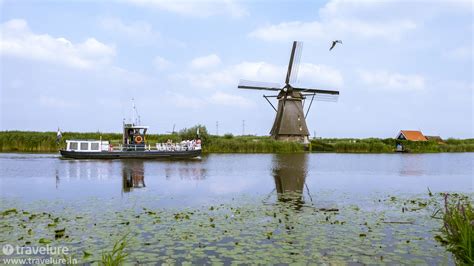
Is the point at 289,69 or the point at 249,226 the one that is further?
the point at 289,69

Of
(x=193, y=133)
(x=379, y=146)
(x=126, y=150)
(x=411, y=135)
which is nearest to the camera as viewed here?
(x=126, y=150)

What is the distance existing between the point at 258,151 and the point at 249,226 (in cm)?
4086

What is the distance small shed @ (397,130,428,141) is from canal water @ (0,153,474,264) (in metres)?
49.0

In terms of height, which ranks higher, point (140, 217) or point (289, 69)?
point (289, 69)

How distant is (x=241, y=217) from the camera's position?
11.5 metres

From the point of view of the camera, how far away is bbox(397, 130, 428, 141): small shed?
6752 cm

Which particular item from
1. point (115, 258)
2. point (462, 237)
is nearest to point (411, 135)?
point (462, 237)

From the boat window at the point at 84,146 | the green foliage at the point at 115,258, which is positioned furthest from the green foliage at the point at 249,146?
the green foliage at the point at 115,258

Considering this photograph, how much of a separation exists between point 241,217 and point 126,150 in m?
28.4

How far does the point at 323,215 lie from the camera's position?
12.0 metres

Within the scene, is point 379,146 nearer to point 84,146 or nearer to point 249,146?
point 249,146

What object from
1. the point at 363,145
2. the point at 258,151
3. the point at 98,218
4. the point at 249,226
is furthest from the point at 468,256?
the point at 363,145

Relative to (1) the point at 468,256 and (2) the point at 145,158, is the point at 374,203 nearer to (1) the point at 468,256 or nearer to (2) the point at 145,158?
(1) the point at 468,256

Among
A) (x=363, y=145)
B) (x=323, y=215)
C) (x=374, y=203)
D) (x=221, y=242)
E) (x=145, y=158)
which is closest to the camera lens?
(x=221, y=242)
